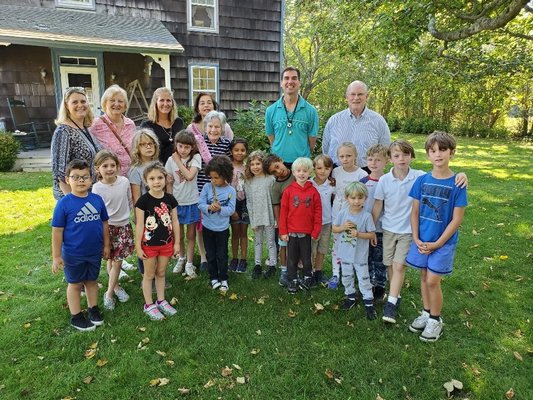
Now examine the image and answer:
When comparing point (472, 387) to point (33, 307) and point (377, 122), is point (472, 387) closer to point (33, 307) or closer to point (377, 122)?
point (377, 122)

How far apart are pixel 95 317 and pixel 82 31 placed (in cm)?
945

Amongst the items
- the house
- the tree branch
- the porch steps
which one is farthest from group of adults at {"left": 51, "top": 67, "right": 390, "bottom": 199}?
the house

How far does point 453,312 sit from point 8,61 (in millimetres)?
12495

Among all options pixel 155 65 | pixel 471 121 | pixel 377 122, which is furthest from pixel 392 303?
pixel 471 121

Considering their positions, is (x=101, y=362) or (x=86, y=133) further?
(x=86, y=133)

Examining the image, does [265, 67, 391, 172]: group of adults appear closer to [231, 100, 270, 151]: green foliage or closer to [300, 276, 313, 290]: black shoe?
[300, 276, 313, 290]: black shoe

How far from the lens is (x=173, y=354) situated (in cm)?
309

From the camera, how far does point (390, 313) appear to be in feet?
11.4

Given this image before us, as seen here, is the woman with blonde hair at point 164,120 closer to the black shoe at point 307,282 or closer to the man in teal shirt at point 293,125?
the man in teal shirt at point 293,125

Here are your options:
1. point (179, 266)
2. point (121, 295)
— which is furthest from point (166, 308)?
point (179, 266)

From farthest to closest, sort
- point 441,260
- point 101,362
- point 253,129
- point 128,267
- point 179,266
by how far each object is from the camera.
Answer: point 253,129 < point 128,267 < point 179,266 < point 441,260 < point 101,362

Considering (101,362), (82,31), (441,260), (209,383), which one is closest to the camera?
(209,383)

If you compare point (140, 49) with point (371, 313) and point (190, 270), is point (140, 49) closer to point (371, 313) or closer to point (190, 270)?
point (190, 270)

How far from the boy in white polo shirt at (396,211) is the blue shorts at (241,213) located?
150 centimetres
